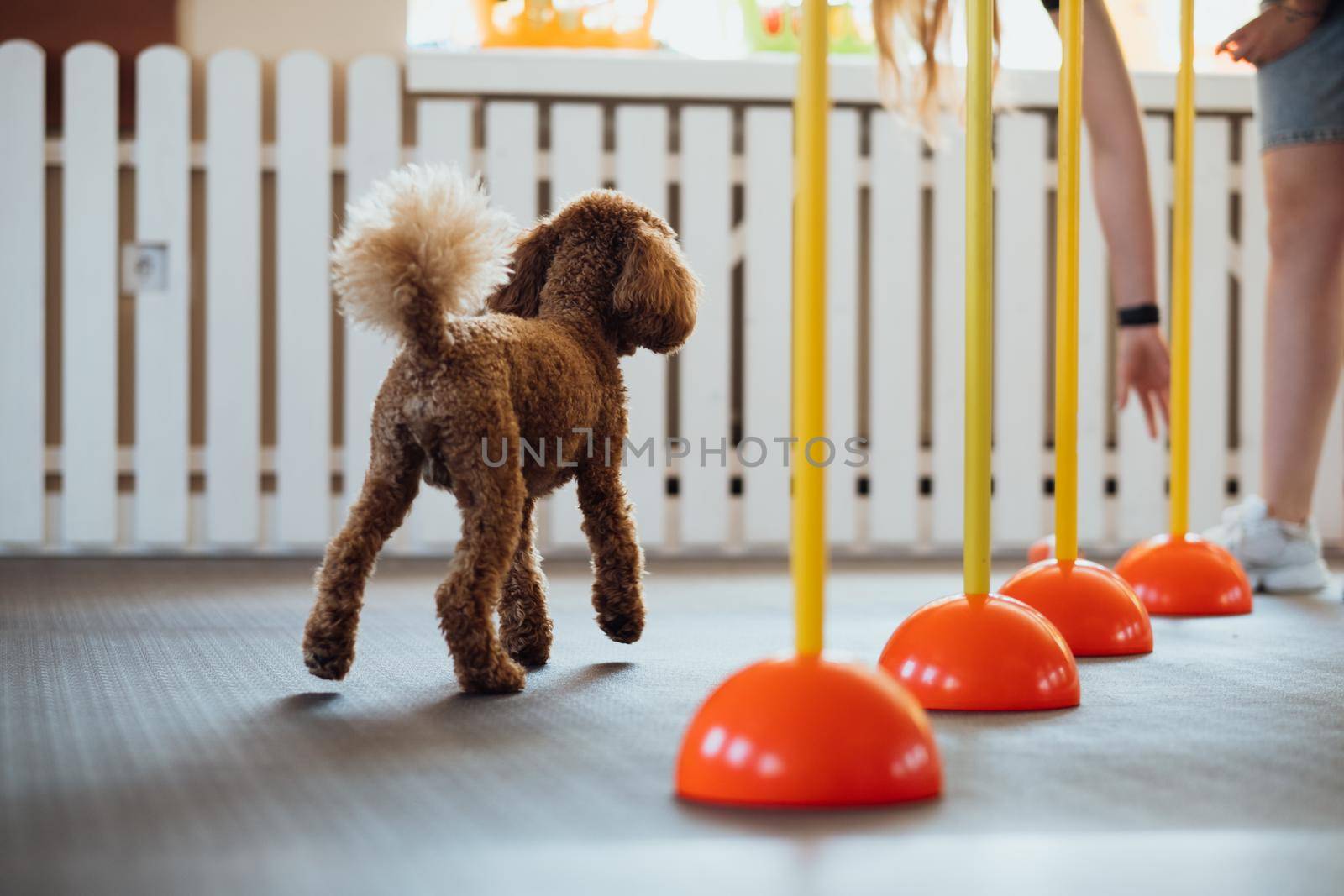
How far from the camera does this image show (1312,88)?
193cm

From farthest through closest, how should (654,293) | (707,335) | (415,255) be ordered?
(707,335), (654,293), (415,255)

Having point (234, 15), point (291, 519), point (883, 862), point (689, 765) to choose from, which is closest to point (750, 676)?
point (689, 765)

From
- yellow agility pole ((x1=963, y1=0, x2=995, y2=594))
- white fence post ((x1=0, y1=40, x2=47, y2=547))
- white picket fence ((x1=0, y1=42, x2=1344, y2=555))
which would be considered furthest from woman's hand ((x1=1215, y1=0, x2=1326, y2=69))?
white fence post ((x1=0, y1=40, x2=47, y2=547))

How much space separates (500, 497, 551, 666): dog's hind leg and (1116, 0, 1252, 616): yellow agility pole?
837 mm

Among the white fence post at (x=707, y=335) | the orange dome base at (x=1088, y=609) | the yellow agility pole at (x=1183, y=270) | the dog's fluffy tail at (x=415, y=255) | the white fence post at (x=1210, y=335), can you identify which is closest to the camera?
the dog's fluffy tail at (x=415, y=255)

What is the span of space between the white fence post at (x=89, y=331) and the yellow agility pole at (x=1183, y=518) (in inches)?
73.3

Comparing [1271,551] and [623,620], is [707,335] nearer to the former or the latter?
[1271,551]

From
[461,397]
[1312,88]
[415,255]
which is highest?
[1312,88]

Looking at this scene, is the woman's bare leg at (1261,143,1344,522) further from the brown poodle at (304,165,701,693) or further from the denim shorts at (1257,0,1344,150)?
the brown poodle at (304,165,701,693)

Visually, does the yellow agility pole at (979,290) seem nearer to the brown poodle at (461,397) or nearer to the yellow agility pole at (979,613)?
the yellow agility pole at (979,613)

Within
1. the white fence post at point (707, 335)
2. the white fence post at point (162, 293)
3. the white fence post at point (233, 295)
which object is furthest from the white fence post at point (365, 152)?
the white fence post at point (707, 335)

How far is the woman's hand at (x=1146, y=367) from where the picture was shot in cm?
172

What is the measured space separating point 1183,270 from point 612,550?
0.89 meters

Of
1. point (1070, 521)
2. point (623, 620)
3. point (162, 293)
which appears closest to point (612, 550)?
point (623, 620)
